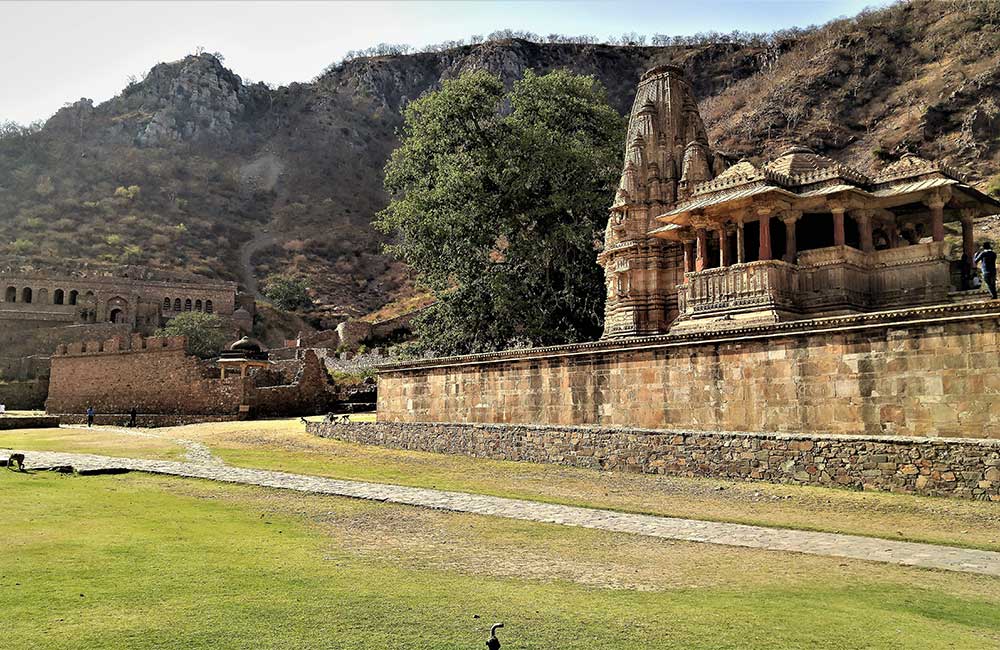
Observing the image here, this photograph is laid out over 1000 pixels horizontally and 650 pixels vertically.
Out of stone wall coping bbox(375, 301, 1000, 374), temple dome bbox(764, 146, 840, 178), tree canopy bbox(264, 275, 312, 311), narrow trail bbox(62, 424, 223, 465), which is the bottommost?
narrow trail bbox(62, 424, 223, 465)

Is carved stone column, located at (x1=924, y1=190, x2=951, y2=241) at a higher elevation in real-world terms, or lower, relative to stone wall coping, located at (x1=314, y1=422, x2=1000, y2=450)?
higher

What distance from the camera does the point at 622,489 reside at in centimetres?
1393

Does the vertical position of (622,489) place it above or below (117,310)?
below

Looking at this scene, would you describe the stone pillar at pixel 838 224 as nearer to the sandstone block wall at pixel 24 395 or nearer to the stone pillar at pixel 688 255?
the stone pillar at pixel 688 255

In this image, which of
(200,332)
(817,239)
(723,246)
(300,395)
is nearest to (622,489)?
(723,246)

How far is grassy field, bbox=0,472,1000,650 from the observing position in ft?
16.7

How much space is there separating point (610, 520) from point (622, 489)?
10.4 feet

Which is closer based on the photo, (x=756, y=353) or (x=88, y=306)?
(x=756, y=353)

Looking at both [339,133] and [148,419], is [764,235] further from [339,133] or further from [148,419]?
[339,133]

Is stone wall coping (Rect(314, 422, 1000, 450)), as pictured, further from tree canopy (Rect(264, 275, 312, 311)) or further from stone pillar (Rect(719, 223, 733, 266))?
tree canopy (Rect(264, 275, 312, 311))

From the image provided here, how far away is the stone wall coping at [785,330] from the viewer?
1248 centimetres

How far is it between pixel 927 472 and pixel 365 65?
13815 centimetres

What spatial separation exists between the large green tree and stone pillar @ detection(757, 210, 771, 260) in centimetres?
1357

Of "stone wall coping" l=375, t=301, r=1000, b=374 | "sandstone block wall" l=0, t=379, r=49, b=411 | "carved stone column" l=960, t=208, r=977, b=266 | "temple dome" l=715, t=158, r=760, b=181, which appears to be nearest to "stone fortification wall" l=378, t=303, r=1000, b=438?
"stone wall coping" l=375, t=301, r=1000, b=374
